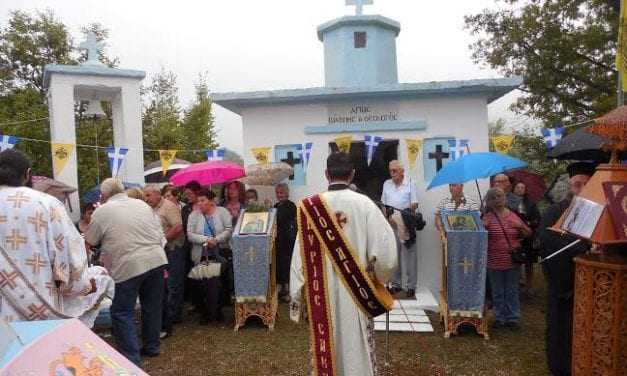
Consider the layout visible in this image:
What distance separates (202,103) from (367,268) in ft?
64.6

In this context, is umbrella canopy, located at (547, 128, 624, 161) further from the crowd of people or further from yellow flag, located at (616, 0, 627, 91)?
yellow flag, located at (616, 0, 627, 91)

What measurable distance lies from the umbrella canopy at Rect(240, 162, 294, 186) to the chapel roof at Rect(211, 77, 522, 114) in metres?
1.26

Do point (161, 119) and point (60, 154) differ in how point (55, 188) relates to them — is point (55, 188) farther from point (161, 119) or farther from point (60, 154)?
point (161, 119)

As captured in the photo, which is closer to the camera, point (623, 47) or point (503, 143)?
point (623, 47)

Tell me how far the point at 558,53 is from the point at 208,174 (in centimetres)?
958

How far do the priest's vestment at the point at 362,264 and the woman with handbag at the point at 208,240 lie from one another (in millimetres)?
3021

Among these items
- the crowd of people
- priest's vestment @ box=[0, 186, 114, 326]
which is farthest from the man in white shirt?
priest's vestment @ box=[0, 186, 114, 326]

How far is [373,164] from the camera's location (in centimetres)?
841

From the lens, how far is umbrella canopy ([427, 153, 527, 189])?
20.0ft

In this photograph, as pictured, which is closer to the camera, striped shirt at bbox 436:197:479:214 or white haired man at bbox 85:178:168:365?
white haired man at bbox 85:178:168:365

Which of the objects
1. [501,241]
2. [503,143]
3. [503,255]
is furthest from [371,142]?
[503,255]

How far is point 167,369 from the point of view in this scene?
195 inches

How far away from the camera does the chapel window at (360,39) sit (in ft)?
31.2

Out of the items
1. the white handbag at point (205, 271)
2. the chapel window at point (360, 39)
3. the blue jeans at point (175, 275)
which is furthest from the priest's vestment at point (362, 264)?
the chapel window at point (360, 39)
